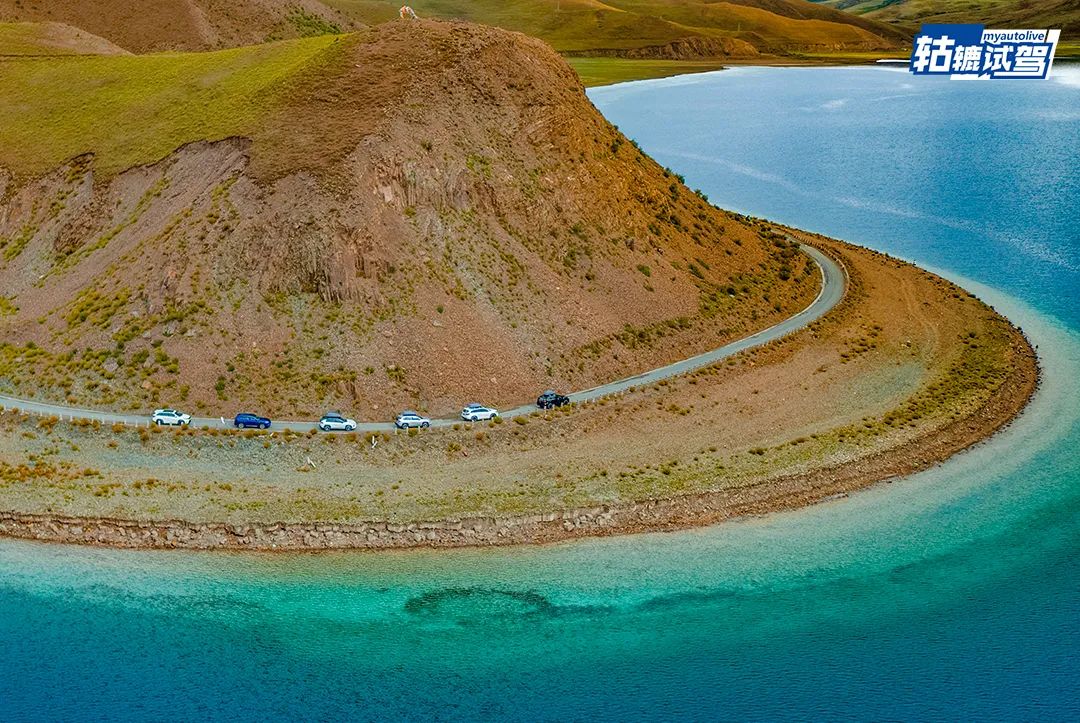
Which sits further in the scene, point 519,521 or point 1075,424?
point 1075,424

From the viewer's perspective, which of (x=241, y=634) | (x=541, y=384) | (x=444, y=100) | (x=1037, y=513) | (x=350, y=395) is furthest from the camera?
(x=444, y=100)

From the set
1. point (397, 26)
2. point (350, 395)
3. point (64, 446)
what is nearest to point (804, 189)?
point (397, 26)

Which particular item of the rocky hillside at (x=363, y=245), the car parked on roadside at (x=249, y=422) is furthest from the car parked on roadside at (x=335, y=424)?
the car parked on roadside at (x=249, y=422)

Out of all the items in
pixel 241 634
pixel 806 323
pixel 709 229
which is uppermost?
pixel 709 229

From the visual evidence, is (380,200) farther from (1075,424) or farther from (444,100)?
(1075,424)

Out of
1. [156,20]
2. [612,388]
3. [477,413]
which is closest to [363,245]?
[477,413]

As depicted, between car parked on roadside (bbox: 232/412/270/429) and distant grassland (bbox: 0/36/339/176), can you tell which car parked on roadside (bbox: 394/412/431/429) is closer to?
car parked on roadside (bbox: 232/412/270/429)

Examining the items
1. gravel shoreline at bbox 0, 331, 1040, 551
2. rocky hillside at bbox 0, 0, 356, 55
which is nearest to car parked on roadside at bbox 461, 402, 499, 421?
gravel shoreline at bbox 0, 331, 1040, 551
